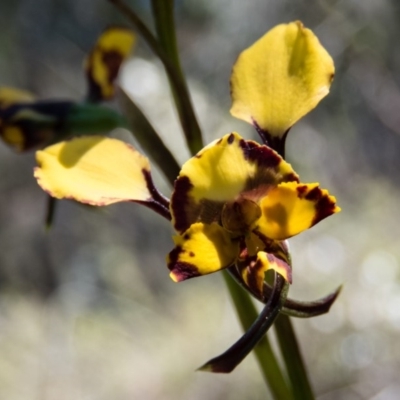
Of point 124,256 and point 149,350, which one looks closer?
point 149,350

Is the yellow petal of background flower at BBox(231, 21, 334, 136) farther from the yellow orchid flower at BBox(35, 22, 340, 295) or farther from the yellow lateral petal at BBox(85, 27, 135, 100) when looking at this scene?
the yellow lateral petal at BBox(85, 27, 135, 100)

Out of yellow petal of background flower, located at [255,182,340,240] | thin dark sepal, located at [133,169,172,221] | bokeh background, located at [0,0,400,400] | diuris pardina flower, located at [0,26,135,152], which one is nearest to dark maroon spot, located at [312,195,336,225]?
yellow petal of background flower, located at [255,182,340,240]

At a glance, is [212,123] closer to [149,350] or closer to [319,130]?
[319,130]

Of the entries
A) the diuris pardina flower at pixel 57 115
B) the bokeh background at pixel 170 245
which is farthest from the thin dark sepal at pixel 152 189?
the bokeh background at pixel 170 245

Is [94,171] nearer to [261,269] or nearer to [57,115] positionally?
[261,269]

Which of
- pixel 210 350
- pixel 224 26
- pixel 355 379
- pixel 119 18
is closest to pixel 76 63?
pixel 119 18

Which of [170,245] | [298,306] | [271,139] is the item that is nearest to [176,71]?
[271,139]
